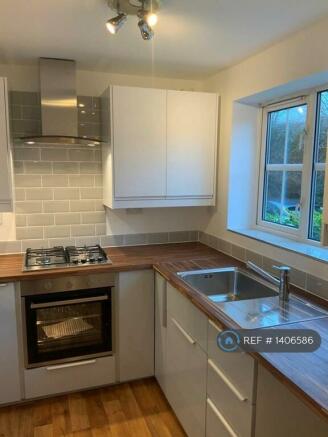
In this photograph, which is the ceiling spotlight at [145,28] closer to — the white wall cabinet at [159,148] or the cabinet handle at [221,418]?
the white wall cabinet at [159,148]

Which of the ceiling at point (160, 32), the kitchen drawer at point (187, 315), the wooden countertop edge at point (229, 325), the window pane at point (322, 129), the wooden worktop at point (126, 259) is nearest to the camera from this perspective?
the wooden countertop edge at point (229, 325)

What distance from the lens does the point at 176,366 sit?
2.11m

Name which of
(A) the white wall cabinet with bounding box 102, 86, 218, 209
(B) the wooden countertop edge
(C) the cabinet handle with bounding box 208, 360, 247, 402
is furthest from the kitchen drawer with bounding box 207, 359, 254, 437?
(A) the white wall cabinet with bounding box 102, 86, 218, 209

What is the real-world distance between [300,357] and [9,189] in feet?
6.37

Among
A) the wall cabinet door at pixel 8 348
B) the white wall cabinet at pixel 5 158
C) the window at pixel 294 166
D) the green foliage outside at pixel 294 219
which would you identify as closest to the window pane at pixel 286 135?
the window at pixel 294 166

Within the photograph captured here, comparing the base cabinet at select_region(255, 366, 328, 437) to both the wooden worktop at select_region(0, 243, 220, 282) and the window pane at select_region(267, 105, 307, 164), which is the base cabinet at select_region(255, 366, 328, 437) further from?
the window pane at select_region(267, 105, 307, 164)

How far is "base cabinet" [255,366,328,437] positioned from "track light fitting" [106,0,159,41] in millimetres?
1499

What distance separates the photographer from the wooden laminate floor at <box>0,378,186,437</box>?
2088 mm

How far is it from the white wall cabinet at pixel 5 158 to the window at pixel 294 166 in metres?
1.77

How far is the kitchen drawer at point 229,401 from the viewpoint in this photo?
1.37 m

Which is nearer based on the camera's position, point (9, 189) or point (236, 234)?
point (9, 189)

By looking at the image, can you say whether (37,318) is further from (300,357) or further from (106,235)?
(300,357)

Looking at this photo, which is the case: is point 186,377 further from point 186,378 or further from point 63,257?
point 63,257

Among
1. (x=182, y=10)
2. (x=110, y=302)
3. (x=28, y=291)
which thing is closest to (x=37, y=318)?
(x=28, y=291)
